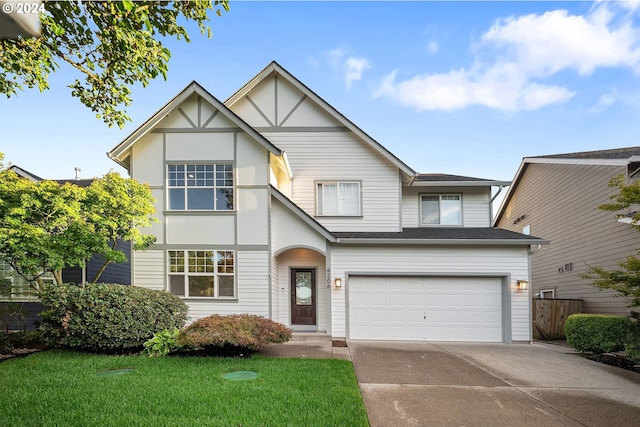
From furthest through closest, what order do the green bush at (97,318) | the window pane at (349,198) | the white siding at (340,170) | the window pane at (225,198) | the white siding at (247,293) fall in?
the window pane at (349,198), the white siding at (340,170), the window pane at (225,198), the white siding at (247,293), the green bush at (97,318)

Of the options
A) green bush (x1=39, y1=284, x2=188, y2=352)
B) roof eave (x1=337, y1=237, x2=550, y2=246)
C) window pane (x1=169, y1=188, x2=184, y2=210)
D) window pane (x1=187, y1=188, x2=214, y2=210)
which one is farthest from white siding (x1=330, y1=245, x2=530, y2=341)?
green bush (x1=39, y1=284, x2=188, y2=352)

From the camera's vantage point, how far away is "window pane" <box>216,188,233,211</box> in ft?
37.6

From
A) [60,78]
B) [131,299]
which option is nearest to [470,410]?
[131,299]

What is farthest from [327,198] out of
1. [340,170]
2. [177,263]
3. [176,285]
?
[176,285]

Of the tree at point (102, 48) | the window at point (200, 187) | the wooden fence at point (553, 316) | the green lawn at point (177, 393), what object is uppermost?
the tree at point (102, 48)

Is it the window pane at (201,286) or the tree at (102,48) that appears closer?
the tree at (102,48)

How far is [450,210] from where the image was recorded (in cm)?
1394

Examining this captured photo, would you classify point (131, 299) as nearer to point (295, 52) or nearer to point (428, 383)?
point (428, 383)

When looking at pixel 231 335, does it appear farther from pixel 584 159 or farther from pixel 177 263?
pixel 584 159

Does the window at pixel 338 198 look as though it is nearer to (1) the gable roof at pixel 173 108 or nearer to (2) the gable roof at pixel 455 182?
(2) the gable roof at pixel 455 182

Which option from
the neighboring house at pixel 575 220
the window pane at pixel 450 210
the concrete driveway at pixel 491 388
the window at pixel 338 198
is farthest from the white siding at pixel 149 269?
the neighboring house at pixel 575 220

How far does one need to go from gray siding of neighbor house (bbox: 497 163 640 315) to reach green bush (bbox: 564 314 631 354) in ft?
7.42

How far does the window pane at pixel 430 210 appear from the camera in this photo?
548 inches

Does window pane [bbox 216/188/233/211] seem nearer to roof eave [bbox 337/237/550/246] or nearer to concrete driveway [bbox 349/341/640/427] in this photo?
roof eave [bbox 337/237/550/246]
